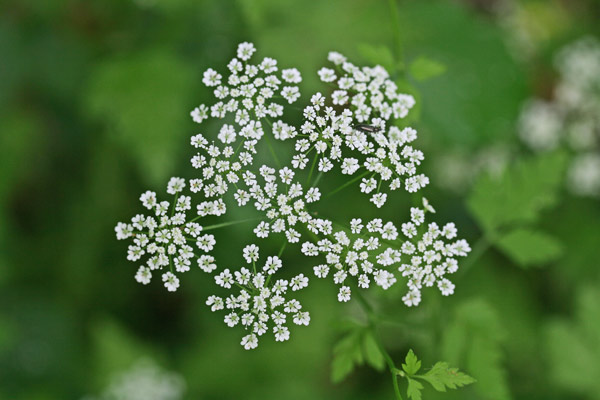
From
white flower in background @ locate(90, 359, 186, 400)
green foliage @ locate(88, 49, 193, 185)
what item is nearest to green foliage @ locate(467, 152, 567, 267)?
green foliage @ locate(88, 49, 193, 185)

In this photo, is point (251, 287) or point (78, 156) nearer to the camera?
point (251, 287)

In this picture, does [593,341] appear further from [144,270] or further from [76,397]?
[76,397]

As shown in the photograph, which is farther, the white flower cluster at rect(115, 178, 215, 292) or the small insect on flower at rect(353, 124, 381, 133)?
the small insect on flower at rect(353, 124, 381, 133)

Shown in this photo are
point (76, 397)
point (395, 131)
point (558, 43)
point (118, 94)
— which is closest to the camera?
point (395, 131)

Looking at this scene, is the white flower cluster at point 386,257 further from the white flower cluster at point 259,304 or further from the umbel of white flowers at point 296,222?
the white flower cluster at point 259,304

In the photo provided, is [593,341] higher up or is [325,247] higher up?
[325,247]

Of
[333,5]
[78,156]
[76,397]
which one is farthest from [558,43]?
[76,397]

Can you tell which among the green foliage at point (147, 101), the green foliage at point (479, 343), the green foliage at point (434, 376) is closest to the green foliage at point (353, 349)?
the green foliage at point (434, 376)

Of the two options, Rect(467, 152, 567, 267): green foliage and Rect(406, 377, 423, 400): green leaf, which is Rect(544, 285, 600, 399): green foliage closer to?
Rect(467, 152, 567, 267): green foliage
